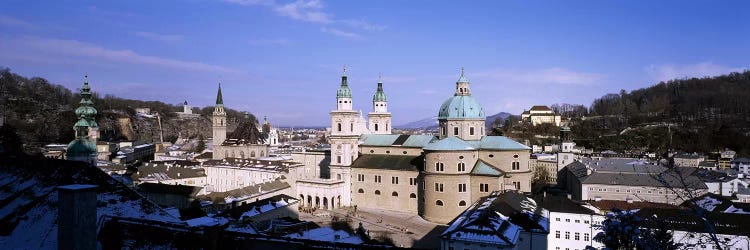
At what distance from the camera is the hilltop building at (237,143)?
69.2 meters

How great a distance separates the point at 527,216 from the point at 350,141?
22683 mm

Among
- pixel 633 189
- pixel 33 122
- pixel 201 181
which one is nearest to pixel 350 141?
pixel 201 181

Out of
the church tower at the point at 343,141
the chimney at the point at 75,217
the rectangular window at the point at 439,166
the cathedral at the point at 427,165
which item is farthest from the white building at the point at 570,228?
the chimney at the point at 75,217

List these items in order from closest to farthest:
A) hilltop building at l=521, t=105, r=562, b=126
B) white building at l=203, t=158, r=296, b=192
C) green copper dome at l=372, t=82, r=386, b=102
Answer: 1. white building at l=203, t=158, r=296, b=192
2. green copper dome at l=372, t=82, r=386, b=102
3. hilltop building at l=521, t=105, r=562, b=126

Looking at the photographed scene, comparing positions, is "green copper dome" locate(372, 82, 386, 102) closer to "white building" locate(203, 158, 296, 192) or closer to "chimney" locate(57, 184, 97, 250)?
"white building" locate(203, 158, 296, 192)

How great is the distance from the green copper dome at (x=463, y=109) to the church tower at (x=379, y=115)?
17793mm

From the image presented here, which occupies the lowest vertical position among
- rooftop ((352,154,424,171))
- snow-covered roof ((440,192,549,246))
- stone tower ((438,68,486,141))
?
snow-covered roof ((440,192,549,246))

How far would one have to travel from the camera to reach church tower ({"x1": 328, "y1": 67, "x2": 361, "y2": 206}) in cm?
4812

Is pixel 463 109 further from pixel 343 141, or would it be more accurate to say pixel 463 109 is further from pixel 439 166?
pixel 343 141

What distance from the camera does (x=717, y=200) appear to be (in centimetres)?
3819

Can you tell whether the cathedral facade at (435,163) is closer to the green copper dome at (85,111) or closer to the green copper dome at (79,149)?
the green copper dome at (79,149)

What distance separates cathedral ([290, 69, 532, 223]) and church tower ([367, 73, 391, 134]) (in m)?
10.6

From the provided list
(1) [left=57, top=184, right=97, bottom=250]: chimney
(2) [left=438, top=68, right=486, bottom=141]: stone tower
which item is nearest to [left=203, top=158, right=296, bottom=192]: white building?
(2) [left=438, top=68, right=486, bottom=141]: stone tower

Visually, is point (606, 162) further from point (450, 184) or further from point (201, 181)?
point (201, 181)
